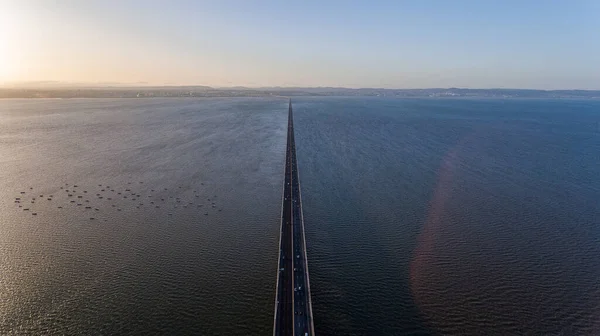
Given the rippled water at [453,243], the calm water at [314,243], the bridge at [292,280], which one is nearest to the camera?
the bridge at [292,280]

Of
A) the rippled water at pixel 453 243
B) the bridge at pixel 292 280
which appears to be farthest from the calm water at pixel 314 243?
the bridge at pixel 292 280

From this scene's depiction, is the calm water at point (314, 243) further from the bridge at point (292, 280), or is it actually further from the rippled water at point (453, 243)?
the bridge at point (292, 280)

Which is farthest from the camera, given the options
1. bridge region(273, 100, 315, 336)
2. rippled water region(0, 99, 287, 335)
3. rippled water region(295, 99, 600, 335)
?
rippled water region(295, 99, 600, 335)

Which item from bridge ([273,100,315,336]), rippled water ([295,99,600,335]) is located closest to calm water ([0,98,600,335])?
rippled water ([295,99,600,335])

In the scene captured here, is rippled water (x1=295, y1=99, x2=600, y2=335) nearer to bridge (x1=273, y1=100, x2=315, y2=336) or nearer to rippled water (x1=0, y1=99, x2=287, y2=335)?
bridge (x1=273, y1=100, x2=315, y2=336)

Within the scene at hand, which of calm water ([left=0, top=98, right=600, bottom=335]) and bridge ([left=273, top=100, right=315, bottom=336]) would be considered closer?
bridge ([left=273, top=100, right=315, bottom=336])

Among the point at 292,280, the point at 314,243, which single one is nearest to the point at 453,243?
the point at 314,243
